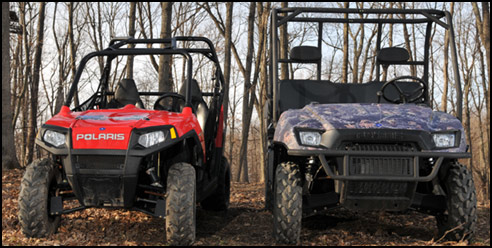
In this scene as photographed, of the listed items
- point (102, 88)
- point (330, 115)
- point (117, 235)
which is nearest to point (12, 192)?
point (102, 88)

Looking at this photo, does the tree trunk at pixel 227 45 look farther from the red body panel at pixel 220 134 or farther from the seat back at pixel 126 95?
the seat back at pixel 126 95

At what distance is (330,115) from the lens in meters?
3.89

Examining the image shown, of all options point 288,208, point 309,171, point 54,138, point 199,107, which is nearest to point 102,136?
point 54,138

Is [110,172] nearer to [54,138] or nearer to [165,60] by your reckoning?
[54,138]

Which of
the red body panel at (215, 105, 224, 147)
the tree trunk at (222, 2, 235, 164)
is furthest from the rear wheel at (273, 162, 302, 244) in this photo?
the tree trunk at (222, 2, 235, 164)

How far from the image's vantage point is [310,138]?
12.2ft

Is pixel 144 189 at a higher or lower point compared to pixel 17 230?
higher

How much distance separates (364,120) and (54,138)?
243cm

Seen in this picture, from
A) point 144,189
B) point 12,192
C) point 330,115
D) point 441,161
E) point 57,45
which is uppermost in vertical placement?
point 57,45

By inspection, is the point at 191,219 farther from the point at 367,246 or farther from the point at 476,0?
the point at 476,0

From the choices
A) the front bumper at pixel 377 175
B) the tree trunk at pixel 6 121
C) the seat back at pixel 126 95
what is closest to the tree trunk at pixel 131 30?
the tree trunk at pixel 6 121

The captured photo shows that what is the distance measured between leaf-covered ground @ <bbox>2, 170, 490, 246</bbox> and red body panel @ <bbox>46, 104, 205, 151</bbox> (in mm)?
821

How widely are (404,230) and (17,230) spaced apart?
3.56 meters

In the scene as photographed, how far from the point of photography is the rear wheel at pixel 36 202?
3645mm
